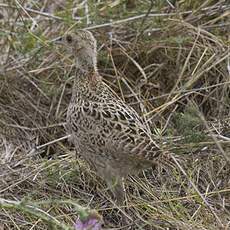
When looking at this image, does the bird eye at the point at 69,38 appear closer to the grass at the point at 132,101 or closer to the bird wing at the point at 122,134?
the bird wing at the point at 122,134

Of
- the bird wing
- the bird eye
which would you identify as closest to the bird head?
the bird eye

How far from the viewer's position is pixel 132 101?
415 centimetres

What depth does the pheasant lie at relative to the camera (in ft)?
9.52

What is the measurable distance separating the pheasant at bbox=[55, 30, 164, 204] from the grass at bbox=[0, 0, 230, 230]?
21 centimetres

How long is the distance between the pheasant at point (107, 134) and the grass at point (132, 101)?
208mm

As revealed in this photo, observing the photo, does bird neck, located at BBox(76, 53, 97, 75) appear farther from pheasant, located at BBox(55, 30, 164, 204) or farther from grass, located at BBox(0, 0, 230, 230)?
grass, located at BBox(0, 0, 230, 230)

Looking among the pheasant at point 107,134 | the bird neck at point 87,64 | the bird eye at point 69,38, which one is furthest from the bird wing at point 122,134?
the bird eye at point 69,38

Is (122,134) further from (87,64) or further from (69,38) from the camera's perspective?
(69,38)

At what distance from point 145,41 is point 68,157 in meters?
1.06

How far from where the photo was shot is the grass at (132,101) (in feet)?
10.6

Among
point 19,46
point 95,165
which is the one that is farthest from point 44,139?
point 95,165

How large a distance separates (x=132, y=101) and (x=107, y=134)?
1231 mm

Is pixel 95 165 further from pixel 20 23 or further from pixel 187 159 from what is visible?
pixel 20 23

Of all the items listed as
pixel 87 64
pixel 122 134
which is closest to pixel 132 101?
pixel 87 64
